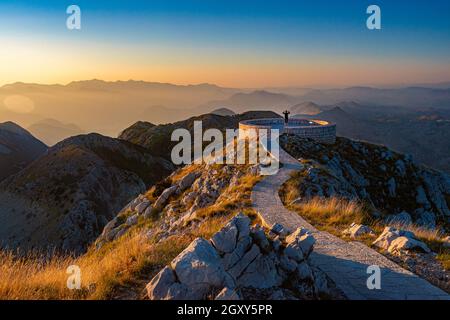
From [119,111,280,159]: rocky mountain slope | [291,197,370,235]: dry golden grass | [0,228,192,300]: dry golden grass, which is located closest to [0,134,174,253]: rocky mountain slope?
[119,111,280,159]: rocky mountain slope

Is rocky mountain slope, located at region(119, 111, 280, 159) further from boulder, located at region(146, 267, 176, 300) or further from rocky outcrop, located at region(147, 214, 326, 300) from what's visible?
boulder, located at region(146, 267, 176, 300)

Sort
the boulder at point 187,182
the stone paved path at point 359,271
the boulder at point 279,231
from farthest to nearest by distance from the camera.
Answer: the boulder at point 187,182 < the boulder at point 279,231 < the stone paved path at point 359,271

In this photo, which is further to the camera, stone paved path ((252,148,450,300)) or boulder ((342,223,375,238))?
boulder ((342,223,375,238))

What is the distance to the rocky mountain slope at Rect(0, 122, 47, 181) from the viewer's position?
431ft

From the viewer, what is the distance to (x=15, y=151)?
145500 millimetres

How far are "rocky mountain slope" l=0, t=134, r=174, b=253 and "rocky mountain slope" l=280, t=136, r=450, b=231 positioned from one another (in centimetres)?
4628

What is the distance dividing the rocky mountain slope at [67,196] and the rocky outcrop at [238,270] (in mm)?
57358

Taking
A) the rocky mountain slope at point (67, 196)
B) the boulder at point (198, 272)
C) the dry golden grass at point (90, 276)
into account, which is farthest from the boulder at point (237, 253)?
the rocky mountain slope at point (67, 196)

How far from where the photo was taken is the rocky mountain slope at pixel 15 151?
5167 inches

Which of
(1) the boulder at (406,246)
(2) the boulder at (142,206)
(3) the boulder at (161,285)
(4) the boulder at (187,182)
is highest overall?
(3) the boulder at (161,285)

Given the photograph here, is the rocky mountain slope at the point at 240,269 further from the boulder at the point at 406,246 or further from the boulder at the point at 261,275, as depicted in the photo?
the boulder at the point at 406,246

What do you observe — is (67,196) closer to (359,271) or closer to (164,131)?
(359,271)
